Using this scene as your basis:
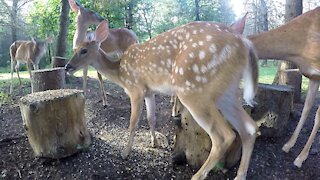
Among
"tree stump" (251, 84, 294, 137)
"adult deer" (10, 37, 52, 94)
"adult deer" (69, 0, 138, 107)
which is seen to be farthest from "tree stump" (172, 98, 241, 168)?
"adult deer" (10, 37, 52, 94)

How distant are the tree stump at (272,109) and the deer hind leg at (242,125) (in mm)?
994

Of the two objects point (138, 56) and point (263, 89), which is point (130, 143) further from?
point (263, 89)

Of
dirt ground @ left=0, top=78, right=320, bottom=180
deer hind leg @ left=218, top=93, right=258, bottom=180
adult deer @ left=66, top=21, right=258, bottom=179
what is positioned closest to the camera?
adult deer @ left=66, top=21, right=258, bottom=179

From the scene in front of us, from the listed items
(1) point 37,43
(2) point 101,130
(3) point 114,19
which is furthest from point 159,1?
(2) point 101,130

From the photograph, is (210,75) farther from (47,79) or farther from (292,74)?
(292,74)

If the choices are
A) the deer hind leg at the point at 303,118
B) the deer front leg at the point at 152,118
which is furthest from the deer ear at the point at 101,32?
the deer hind leg at the point at 303,118

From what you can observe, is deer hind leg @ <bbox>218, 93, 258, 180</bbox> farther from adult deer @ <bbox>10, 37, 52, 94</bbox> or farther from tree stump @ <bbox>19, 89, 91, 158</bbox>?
adult deer @ <bbox>10, 37, 52, 94</bbox>

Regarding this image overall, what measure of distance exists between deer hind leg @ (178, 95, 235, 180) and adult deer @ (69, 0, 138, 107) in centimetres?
253

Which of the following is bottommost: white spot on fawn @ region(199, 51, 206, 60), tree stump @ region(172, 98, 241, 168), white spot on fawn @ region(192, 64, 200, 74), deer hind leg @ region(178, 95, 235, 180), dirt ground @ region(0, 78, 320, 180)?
dirt ground @ region(0, 78, 320, 180)

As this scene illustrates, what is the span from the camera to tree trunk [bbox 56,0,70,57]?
22.5ft

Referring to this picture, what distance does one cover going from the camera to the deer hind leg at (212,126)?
2.58 m

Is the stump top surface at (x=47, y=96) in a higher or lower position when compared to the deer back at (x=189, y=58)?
lower

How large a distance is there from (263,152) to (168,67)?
4.28 feet

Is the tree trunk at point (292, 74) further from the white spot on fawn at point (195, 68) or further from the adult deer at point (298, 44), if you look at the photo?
the white spot on fawn at point (195, 68)
